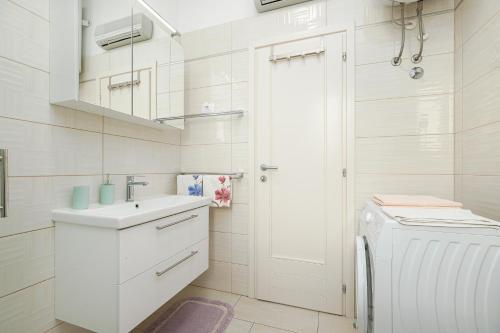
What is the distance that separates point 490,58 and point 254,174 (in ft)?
4.59

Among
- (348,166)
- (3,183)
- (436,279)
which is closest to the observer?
(436,279)

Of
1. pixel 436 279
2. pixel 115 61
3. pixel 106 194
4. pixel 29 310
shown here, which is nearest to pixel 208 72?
pixel 115 61

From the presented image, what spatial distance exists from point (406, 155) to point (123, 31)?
186cm

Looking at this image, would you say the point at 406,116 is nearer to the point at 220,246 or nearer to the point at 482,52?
the point at 482,52

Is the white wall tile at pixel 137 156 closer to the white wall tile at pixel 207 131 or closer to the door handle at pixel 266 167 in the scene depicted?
the white wall tile at pixel 207 131

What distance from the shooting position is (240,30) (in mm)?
1807

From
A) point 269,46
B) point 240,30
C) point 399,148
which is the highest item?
point 240,30

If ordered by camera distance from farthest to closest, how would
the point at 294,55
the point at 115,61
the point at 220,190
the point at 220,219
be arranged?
the point at 220,219, the point at 220,190, the point at 294,55, the point at 115,61

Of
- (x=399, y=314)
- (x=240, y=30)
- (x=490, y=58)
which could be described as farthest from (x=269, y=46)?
(x=399, y=314)

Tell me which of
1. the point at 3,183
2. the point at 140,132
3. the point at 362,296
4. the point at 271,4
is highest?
the point at 271,4

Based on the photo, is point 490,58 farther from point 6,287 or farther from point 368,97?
point 6,287

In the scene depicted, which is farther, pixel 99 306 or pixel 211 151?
pixel 211 151

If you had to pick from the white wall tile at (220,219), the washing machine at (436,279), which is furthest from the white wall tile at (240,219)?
the washing machine at (436,279)

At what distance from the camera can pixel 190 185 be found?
6.04ft
